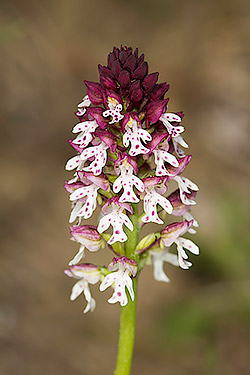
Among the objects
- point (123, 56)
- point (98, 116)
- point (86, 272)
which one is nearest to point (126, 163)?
point (98, 116)

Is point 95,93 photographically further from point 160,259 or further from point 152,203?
point 160,259

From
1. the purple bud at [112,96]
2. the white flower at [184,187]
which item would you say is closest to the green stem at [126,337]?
the white flower at [184,187]
